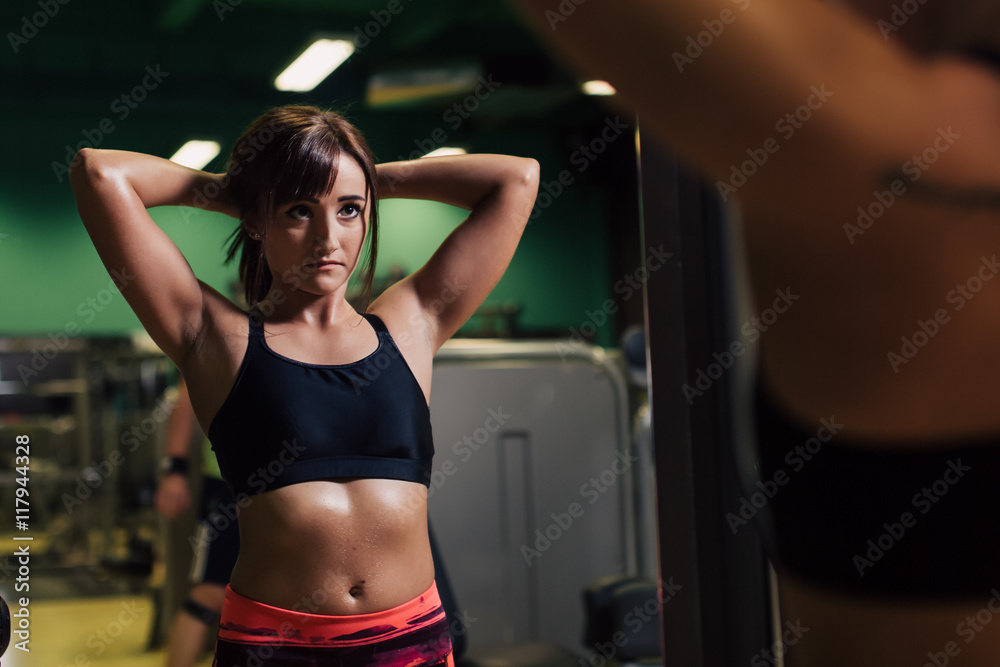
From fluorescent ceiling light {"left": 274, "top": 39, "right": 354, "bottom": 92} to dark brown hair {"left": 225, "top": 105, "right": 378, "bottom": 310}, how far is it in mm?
5061

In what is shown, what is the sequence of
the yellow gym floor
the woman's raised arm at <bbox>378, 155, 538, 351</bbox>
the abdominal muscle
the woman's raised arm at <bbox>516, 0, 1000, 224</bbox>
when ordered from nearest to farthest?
the woman's raised arm at <bbox>516, 0, 1000, 224</bbox>, the abdominal muscle, the woman's raised arm at <bbox>378, 155, 538, 351</bbox>, the yellow gym floor

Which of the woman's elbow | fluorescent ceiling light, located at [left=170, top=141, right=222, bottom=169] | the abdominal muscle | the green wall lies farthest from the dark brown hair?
fluorescent ceiling light, located at [left=170, top=141, right=222, bottom=169]

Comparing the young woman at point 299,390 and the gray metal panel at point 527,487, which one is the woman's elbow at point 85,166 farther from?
the gray metal panel at point 527,487

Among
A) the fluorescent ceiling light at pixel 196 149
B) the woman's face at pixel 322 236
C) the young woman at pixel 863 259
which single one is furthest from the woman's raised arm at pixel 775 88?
the fluorescent ceiling light at pixel 196 149

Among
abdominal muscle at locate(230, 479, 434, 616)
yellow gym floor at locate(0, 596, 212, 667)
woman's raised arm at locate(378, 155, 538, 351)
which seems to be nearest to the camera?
abdominal muscle at locate(230, 479, 434, 616)

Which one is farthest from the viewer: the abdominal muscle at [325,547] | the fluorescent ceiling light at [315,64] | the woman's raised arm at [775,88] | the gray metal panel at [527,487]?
the fluorescent ceiling light at [315,64]

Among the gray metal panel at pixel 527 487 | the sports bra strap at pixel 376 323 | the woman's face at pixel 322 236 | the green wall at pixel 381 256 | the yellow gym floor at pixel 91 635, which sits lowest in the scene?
the yellow gym floor at pixel 91 635

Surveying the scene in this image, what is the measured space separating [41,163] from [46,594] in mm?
3860

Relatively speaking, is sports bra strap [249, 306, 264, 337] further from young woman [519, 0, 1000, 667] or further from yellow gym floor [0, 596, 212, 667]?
yellow gym floor [0, 596, 212, 667]

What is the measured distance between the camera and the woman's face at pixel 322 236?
0.74 metres

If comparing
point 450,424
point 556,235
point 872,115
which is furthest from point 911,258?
point 556,235

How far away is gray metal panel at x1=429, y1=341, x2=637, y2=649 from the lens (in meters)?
2.33

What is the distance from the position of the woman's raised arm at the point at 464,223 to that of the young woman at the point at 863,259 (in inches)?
20.6

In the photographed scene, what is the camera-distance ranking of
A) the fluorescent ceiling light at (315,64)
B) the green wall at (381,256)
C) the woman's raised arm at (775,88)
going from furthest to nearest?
the green wall at (381,256), the fluorescent ceiling light at (315,64), the woman's raised arm at (775,88)
